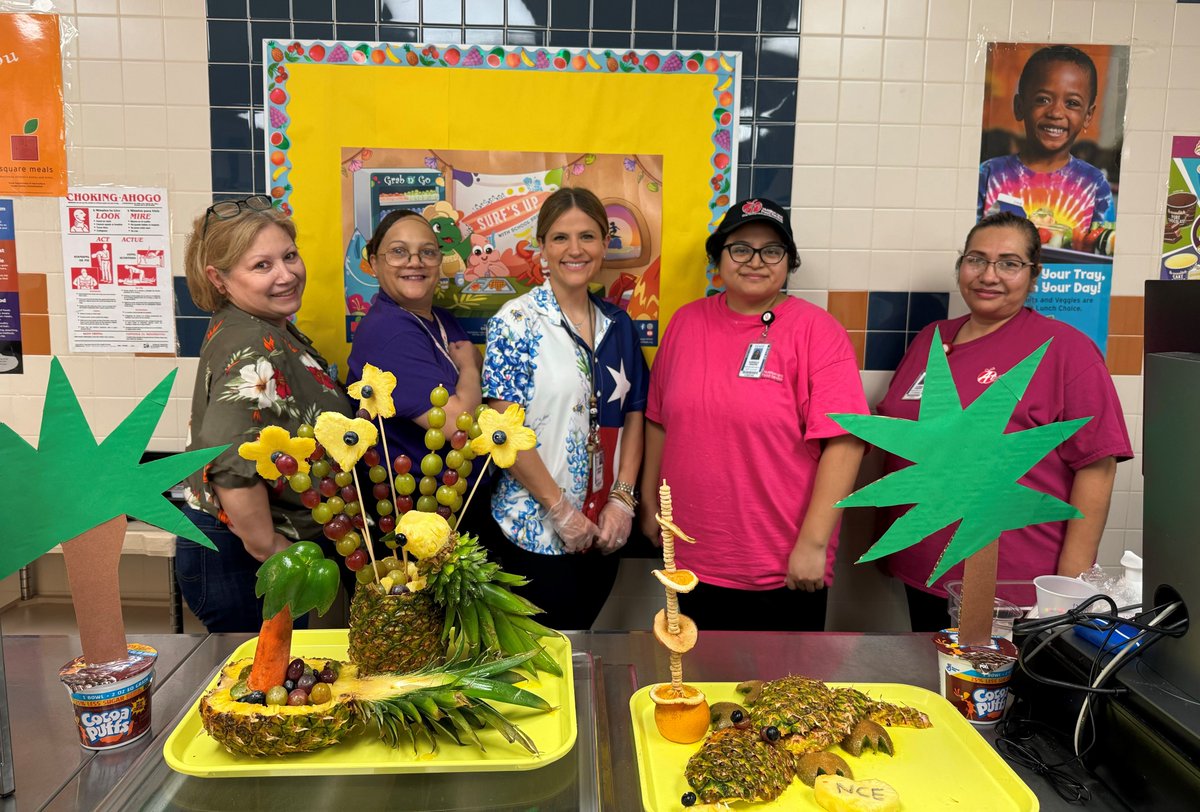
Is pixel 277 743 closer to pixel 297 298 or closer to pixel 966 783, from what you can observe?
pixel 966 783

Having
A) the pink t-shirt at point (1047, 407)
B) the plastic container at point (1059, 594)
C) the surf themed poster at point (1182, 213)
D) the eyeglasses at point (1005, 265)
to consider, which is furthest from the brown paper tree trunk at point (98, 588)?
the surf themed poster at point (1182, 213)

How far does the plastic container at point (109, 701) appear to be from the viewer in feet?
3.58

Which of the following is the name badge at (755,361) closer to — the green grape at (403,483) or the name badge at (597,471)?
the name badge at (597,471)

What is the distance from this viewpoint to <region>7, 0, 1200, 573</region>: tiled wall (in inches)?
102

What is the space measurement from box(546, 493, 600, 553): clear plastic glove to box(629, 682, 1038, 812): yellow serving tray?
3.32 ft

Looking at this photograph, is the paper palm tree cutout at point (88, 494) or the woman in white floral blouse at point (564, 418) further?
the woman in white floral blouse at point (564, 418)

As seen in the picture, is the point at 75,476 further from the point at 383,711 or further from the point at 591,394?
the point at 591,394

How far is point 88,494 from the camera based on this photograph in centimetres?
108

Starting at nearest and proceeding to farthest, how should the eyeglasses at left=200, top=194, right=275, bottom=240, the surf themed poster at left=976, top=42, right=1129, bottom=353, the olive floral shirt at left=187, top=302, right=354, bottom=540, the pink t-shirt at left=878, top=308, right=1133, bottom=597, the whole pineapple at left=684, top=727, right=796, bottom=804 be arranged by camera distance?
the whole pineapple at left=684, top=727, right=796, bottom=804
the olive floral shirt at left=187, top=302, right=354, bottom=540
the eyeglasses at left=200, top=194, right=275, bottom=240
the pink t-shirt at left=878, top=308, right=1133, bottom=597
the surf themed poster at left=976, top=42, right=1129, bottom=353

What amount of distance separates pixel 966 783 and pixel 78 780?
3.89 feet

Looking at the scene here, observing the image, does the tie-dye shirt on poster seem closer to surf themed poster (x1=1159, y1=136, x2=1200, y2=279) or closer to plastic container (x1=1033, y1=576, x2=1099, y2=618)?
surf themed poster (x1=1159, y1=136, x2=1200, y2=279)

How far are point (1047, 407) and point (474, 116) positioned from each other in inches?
78.7

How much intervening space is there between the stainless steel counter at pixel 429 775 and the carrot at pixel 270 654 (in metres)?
0.12

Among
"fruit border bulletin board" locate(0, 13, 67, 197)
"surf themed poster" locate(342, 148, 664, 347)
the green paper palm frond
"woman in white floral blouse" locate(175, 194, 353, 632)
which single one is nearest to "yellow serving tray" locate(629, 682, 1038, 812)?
the green paper palm frond
